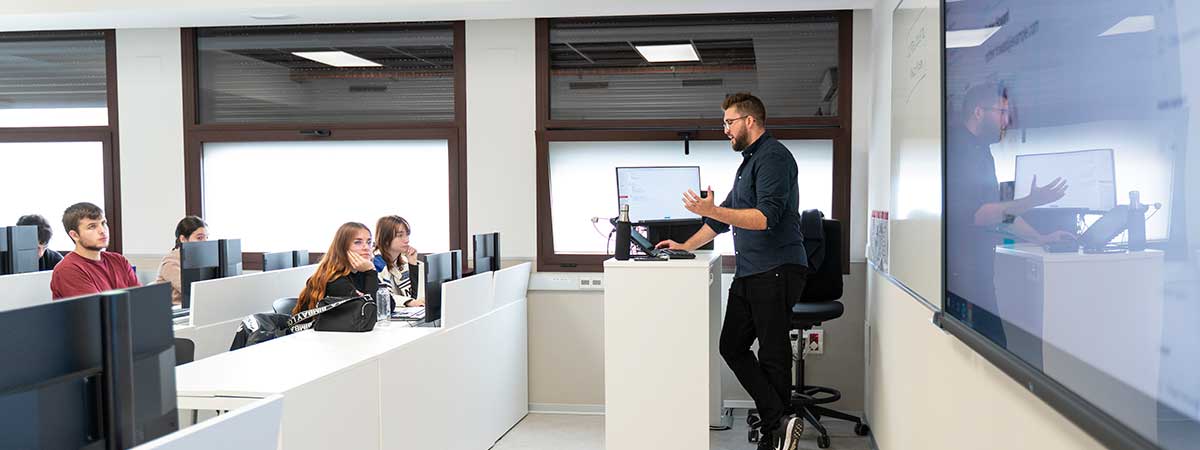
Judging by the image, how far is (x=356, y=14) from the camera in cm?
550

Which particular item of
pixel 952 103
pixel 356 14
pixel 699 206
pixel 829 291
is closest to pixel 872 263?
pixel 829 291

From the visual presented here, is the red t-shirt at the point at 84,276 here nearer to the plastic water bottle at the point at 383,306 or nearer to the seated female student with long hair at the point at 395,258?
the plastic water bottle at the point at 383,306

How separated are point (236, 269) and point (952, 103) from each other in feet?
14.3

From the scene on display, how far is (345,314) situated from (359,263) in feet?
1.98

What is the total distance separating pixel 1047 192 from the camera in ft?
4.70

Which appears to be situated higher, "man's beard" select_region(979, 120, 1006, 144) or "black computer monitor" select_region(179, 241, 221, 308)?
"man's beard" select_region(979, 120, 1006, 144)

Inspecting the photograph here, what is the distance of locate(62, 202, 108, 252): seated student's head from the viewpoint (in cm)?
448

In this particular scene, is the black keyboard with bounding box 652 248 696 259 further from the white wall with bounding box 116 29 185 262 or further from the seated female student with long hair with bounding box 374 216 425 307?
the white wall with bounding box 116 29 185 262

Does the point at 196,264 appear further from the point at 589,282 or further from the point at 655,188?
the point at 655,188

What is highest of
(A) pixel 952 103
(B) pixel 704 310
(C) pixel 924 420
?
(A) pixel 952 103

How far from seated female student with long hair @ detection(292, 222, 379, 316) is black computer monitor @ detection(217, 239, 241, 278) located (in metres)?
0.96

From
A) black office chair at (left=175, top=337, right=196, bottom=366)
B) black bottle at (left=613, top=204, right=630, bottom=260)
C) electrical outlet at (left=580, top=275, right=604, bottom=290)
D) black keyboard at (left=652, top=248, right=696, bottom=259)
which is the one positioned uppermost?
black bottle at (left=613, top=204, right=630, bottom=260)

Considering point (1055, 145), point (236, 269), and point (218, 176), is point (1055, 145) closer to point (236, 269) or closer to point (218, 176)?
point (236, 269)

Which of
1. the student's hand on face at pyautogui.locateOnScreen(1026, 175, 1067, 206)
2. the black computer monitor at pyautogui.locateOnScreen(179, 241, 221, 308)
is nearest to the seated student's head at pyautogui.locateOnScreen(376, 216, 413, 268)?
the black computer monitor at pyautogui.locateOnScreen(179, 241, 221, 308)
